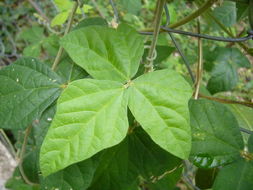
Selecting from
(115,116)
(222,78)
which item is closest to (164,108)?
(115,116)

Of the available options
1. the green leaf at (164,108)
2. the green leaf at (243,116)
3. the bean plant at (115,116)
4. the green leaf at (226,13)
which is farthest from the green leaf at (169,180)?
the green leaf at (226,13)

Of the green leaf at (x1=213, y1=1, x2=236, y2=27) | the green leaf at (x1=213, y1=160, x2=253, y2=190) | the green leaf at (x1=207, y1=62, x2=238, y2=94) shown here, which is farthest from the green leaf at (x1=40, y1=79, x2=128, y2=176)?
the green leaf at (x1=213, y1=1, x2=236, y2=27)

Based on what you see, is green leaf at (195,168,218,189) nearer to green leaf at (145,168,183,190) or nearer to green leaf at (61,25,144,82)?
green leaf at (145,168,183,190)

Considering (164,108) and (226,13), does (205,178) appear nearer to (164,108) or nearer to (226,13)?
(164,108)

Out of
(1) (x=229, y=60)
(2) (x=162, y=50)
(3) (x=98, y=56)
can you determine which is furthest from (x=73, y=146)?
(1) (x=229, y=60)

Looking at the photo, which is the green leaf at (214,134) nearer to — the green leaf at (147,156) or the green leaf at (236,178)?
the green leaf at (236,178)

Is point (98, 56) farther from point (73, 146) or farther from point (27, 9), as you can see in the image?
point (27, 9)
